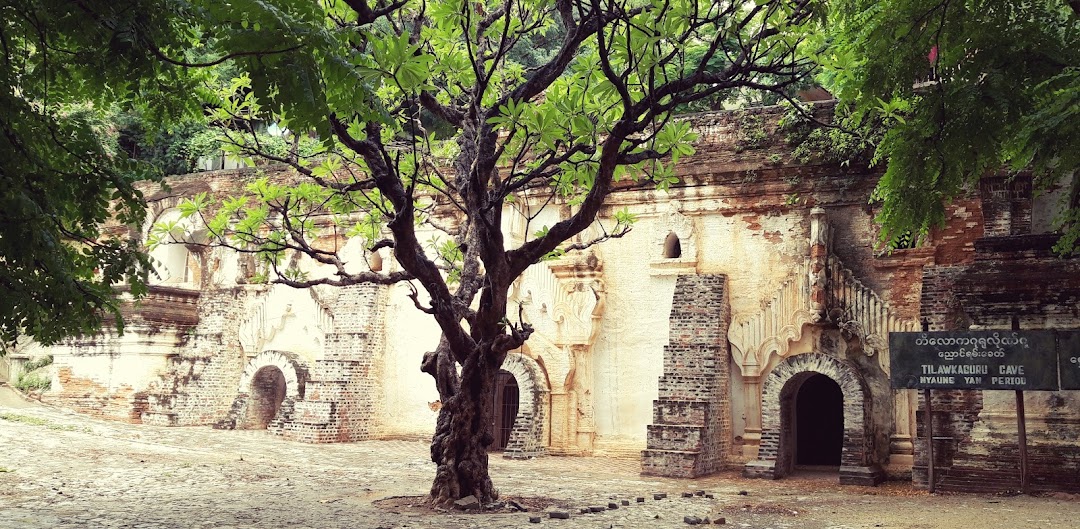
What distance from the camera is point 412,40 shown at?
340 inches

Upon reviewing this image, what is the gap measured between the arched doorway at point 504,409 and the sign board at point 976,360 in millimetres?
7115

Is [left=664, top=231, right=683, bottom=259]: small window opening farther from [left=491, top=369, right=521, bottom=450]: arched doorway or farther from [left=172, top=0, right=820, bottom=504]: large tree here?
[left=172, top=0, right=820, bottom=504]: large tree

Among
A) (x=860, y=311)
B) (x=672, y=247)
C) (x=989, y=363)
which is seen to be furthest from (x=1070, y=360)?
(x=672, y=247)

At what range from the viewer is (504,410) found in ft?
52.5

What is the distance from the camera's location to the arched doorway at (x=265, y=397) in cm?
1767

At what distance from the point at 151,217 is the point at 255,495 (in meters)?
12.8

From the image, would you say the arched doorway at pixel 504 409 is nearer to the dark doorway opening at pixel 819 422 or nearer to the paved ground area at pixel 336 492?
the paved ground area at pixel 336 492

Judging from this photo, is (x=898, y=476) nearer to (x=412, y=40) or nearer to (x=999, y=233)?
(x=999, y=233)

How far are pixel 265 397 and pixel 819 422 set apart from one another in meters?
10.2

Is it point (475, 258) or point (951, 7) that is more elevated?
Result: point (951, 7)

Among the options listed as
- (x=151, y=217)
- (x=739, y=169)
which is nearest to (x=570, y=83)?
(x=739, y=169)

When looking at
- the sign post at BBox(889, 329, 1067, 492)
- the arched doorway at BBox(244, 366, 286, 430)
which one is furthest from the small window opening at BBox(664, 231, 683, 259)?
the arched doorway at BBox(244, 366, 286, 430)

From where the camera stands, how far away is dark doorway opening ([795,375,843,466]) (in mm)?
15617

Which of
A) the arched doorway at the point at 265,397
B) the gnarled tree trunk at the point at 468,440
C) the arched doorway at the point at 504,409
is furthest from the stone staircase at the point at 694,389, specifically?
the arched doorway at the point at 265,397
